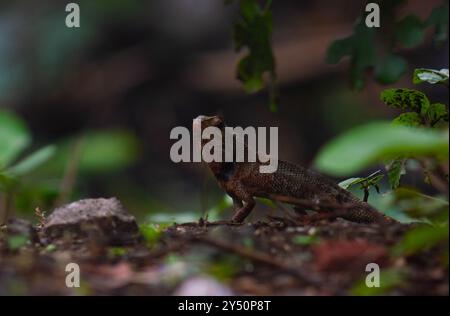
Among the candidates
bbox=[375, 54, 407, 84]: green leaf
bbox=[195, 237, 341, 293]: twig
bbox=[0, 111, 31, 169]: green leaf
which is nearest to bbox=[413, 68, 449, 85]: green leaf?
bbox=[375, 54, 407, 84]: green leaf

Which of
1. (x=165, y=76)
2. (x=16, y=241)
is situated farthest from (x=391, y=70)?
(x=165, y=76)

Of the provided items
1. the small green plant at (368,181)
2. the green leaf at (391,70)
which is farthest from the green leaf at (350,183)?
the green leaf at (391,70)

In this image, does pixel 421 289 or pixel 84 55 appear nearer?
pixel 421 289

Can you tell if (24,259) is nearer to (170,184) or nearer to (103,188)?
(103,188)

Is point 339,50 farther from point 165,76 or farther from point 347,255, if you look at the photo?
point 165,76

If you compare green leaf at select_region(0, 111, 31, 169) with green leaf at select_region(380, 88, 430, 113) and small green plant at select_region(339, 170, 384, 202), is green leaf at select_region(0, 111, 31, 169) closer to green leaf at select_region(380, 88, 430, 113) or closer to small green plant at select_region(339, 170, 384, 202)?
small green plant at select_region(339, 170, 384, 202)

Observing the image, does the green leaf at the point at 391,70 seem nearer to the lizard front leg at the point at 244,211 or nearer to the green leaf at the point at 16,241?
the lizard front leg at the point at 244,211
